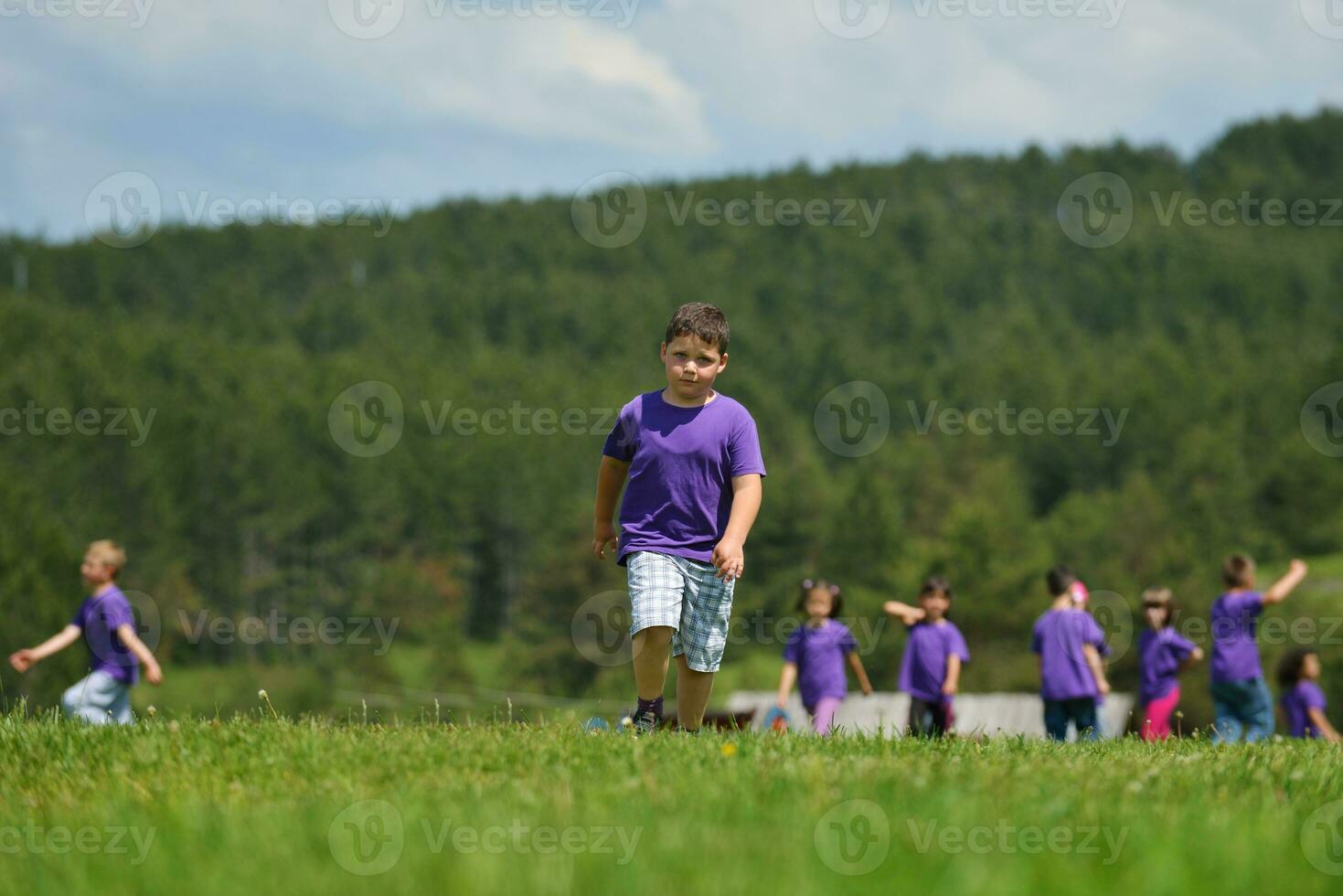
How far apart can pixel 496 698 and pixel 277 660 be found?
17.6 metres

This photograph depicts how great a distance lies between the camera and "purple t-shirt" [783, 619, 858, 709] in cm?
1312

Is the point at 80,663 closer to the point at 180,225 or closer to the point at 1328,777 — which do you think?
the point at 1328,777

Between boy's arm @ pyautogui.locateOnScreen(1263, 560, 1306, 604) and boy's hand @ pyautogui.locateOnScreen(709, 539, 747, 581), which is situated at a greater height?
boy's hand @ pyautogui.locateOnScreen(709, 539, 747, 581)

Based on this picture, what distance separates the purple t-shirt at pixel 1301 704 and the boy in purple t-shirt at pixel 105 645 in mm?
10562

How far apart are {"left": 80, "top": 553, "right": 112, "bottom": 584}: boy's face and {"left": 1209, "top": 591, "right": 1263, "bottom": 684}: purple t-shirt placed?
9.82 m

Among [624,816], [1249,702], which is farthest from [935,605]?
[624,816]

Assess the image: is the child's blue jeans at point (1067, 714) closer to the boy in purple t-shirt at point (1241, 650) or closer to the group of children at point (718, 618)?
the group of children at point (718, 618)

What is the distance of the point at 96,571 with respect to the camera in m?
11.2

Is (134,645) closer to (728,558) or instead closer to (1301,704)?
(728,558)

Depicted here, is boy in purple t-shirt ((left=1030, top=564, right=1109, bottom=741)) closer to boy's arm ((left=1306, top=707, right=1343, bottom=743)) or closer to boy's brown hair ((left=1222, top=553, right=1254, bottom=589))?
boy's brown hair ((left=1222, top=553, right=1254, bottom=589))

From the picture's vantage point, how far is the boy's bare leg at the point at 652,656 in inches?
268

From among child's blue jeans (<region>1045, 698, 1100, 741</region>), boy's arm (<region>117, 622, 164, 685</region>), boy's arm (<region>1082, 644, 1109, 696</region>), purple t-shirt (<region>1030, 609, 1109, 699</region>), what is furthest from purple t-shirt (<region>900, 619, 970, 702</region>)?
boy's arm (<region>117, 622, 164, 685</region>)

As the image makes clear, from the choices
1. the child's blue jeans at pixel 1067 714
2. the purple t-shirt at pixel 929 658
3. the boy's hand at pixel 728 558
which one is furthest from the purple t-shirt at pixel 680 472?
the child's blue jeans at pixel 1067 714

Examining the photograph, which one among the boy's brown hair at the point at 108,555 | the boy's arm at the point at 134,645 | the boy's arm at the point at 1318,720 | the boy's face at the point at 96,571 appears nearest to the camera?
the boy's arm at the point at 134,645
